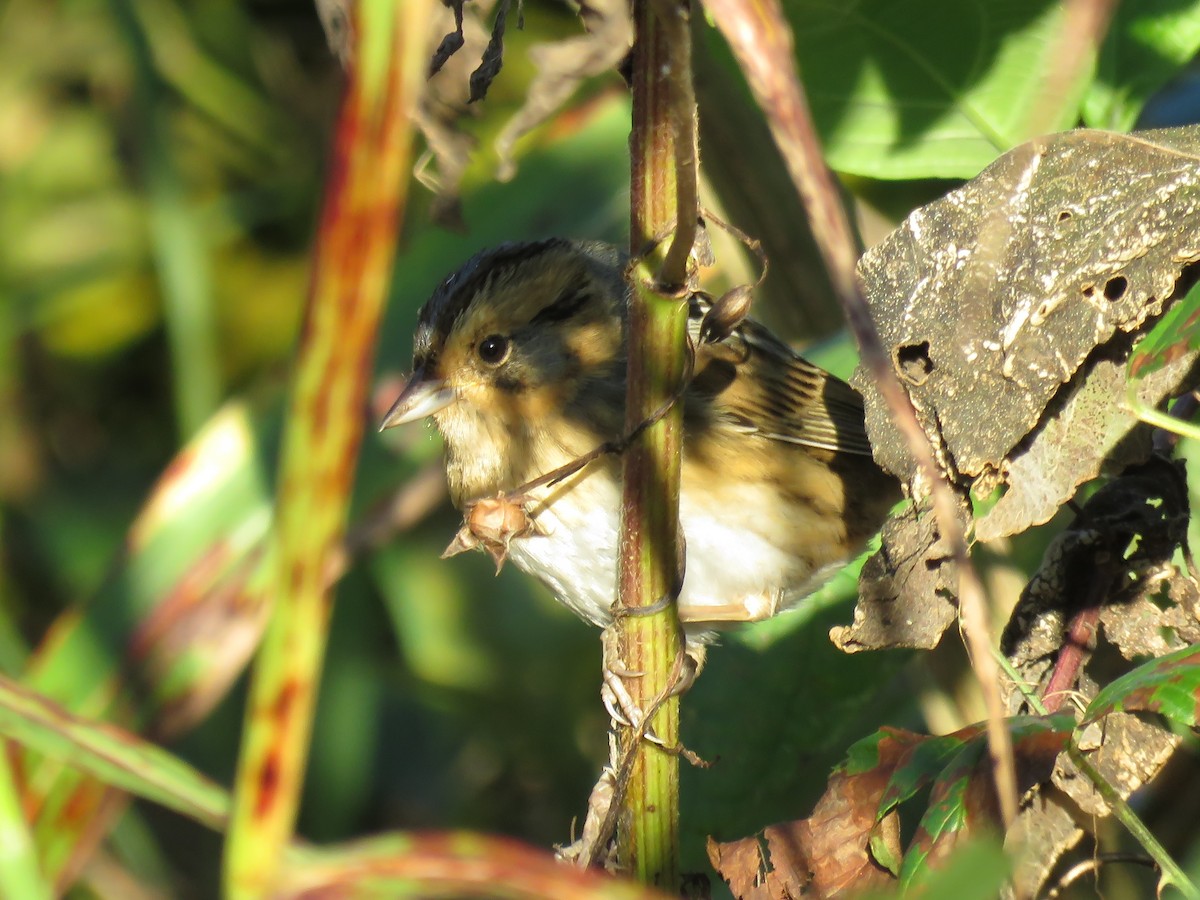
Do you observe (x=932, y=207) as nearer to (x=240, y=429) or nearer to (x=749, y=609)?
(x=749, y=609)

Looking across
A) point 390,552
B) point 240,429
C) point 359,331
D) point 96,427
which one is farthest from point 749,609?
point 96,427

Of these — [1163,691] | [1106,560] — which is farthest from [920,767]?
[1106,560]

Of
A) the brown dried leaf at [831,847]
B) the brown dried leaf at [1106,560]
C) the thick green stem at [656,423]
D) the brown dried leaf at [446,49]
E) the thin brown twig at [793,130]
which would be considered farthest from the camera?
the brown dried leaf at [1106,560]

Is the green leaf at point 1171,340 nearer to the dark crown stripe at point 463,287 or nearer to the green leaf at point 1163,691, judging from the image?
the green leaf at point 1163,691

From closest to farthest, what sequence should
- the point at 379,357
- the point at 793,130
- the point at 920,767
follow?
the point at 793,130
the point at 920,767
the point at 379,357

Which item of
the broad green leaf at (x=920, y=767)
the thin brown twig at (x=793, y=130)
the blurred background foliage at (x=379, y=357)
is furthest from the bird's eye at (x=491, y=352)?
the thin brown twig at (x=793, y=130)

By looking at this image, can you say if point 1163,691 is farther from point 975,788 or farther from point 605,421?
point 605,421

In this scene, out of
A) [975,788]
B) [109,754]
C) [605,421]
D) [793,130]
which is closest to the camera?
[793,130]
